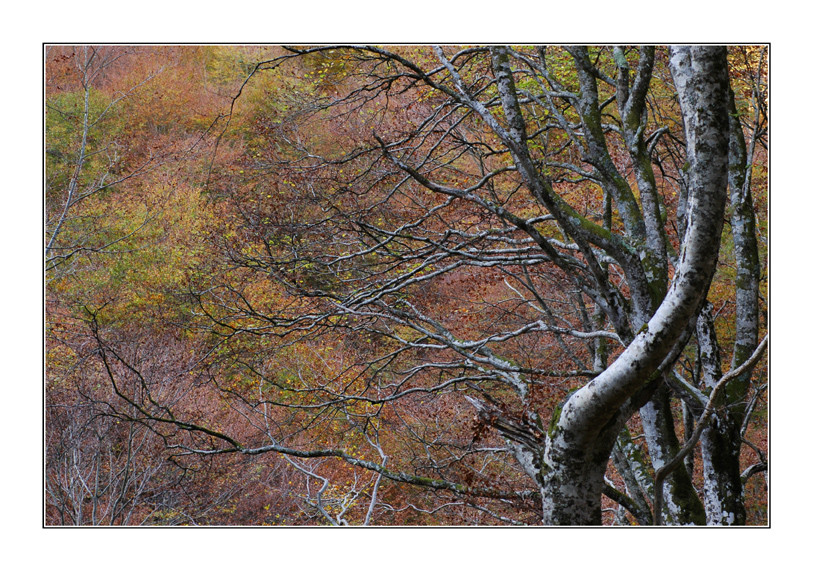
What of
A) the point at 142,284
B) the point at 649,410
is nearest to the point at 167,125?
the point at 142,284

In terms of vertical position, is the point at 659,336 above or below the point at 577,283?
below

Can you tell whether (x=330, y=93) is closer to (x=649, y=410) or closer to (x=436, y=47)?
(x=436, y=47)

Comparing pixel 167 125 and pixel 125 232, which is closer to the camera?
pixel 125 232

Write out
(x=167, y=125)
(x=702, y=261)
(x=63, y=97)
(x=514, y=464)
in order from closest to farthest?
(x=702, y=261), (x=514, y=464), (x=63, y=97), (x=167, y=125)

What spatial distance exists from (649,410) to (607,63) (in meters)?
3.20

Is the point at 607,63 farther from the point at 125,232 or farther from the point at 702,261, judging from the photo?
the point at 125,232

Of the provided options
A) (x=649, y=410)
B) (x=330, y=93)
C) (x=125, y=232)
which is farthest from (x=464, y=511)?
(x=125, y=232)

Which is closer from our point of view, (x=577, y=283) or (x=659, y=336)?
(x=659, y=336)

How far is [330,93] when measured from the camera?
6.75 m

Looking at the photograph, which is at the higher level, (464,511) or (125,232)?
(125,232)

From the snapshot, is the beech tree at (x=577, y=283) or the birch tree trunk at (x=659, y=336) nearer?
the birch tree trunk at (x=659, y=336)

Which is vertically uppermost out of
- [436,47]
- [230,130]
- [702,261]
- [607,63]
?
[230,130]

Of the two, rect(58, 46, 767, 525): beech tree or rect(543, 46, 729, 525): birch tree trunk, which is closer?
rect(543, 46, 729, 525): birch tree trunk

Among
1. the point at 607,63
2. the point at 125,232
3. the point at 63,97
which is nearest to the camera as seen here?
the point at 607,63
